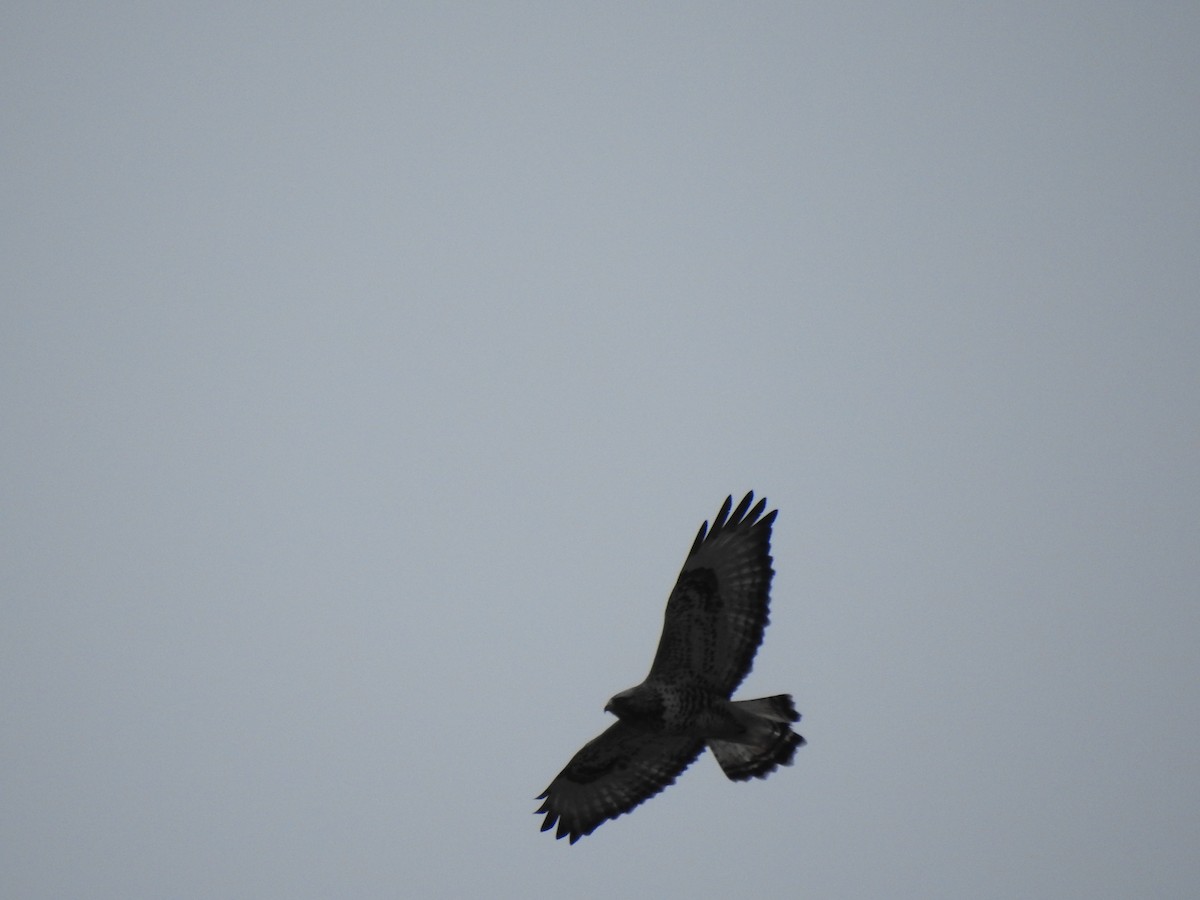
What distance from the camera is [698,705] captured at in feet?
28.7

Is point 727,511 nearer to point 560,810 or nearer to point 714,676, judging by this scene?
point 714,676

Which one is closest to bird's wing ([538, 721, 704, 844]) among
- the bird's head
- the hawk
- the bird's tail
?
the hawk

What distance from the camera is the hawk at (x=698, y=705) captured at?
8.56 m

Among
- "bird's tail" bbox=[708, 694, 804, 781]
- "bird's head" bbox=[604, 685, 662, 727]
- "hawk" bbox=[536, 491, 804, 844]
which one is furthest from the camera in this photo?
"bird's head" bbox=[604, 685, 662, 727]

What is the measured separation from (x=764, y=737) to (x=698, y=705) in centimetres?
69

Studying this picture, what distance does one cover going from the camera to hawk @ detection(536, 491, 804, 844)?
28.1 feet

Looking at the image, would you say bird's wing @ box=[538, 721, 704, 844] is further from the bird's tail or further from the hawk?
the bird's tail

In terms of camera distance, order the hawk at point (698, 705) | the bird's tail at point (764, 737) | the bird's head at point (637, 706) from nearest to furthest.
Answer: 1. the bird's tail at point (764, 737)
2. the hawk at point (698, 705)
3. the bird's head at point (637, 706)

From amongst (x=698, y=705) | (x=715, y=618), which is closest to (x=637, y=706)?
(x=698, y=705)

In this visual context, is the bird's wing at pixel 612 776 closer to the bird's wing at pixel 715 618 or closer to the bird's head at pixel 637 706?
the bird's head at pixel 637 706

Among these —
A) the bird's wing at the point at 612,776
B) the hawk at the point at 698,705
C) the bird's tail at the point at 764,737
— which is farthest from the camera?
the bird's wing at the point at 612,776

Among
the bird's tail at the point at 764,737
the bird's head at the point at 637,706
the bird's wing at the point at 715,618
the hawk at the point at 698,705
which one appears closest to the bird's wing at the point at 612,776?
the hawk at the point at 698,705

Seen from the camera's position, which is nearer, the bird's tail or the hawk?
the bird's tail

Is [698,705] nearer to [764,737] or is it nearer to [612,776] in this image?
[764,737]
